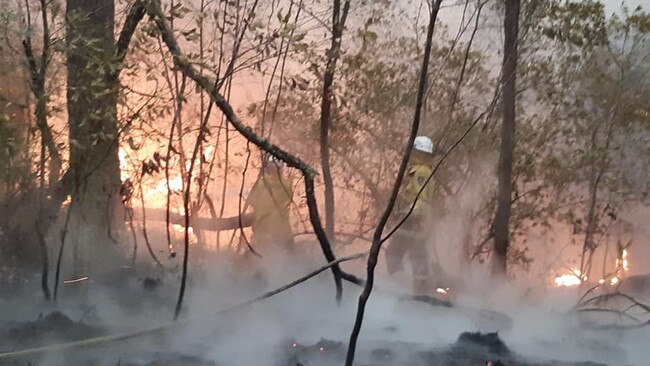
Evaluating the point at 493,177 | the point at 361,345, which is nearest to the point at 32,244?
the point at 361,345

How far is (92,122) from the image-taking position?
283 inches

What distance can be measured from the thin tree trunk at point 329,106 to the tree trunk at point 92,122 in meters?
1.88

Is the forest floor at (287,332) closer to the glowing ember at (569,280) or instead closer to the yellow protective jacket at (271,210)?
the yellow protective jacket at (271,210)

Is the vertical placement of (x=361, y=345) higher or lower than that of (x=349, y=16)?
lower

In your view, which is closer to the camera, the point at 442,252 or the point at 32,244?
the point at 32,244

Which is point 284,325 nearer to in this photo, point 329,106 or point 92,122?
point 92,122

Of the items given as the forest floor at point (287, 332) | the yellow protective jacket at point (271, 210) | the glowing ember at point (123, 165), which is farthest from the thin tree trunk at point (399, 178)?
the yellow protective jacket at point (271, 210)

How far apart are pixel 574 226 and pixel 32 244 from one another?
25.9 ft

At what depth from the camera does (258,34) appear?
6.79 m

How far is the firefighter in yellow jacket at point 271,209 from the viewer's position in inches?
351

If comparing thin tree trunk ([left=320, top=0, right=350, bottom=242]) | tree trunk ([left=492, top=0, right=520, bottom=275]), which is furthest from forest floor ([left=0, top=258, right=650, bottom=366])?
tree trunk ([left=492, top=0, right=520, bottom=275])

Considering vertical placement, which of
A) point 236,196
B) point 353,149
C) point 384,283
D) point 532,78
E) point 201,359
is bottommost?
point 201,359

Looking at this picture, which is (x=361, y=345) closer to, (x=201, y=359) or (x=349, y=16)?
(x=201, y=359)

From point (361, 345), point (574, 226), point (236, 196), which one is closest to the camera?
point (361, 345)
